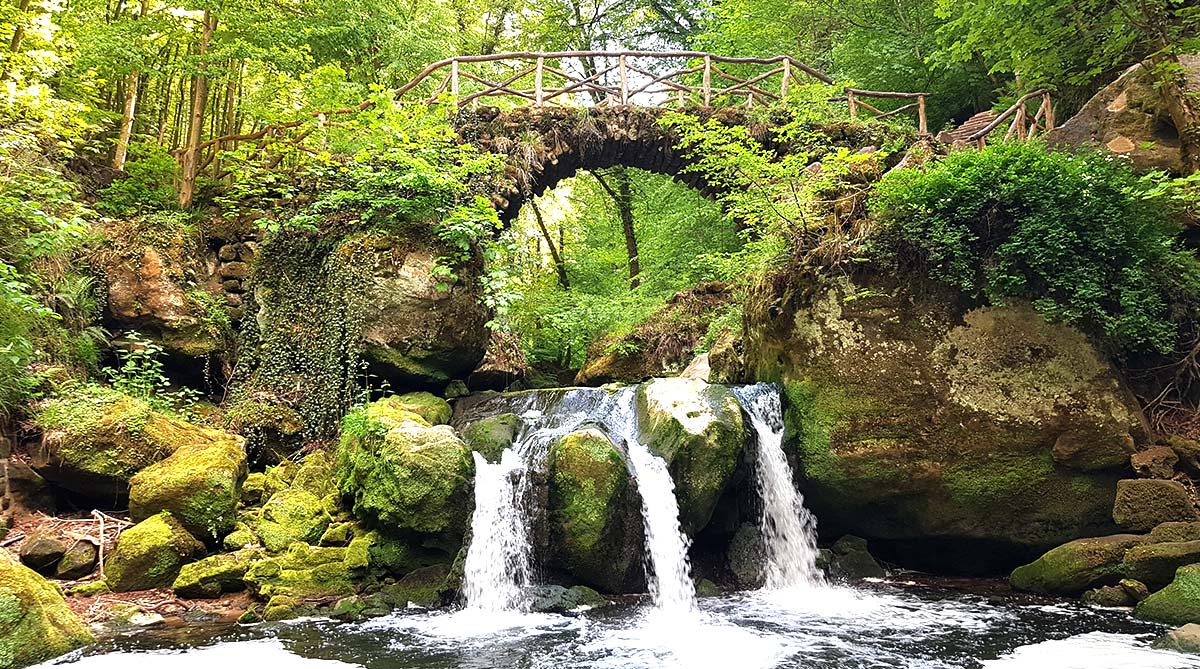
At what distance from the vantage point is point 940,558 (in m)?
7.93

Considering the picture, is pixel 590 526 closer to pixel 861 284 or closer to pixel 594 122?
pixel 861 284

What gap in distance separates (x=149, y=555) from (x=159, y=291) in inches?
169

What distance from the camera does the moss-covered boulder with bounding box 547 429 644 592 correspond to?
22.7 feet

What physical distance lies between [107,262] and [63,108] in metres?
2.02

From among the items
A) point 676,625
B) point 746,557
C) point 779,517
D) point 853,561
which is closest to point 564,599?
point 676,625

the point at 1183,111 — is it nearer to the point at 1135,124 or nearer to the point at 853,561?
the point at 1135,124

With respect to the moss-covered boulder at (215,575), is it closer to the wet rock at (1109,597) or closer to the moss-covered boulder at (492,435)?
the moss-covered boulder at (492,435)

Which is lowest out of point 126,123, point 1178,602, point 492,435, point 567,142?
point 1178,602

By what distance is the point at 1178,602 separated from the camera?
18.2 ft

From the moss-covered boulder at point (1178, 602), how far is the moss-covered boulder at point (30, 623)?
8.94 metres

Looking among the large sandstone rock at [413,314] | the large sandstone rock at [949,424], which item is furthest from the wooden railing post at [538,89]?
the large sandstone rock at [949,424]

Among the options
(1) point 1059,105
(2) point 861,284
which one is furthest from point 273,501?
(1) point 1059,105

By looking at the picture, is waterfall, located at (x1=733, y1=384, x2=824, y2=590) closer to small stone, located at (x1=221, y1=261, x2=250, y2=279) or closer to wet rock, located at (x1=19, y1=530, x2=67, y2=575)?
wet rock, located at (x1=19, y1=530, x2=67, y2=575)

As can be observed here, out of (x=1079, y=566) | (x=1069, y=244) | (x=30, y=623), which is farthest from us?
(x=1069, y=244)
